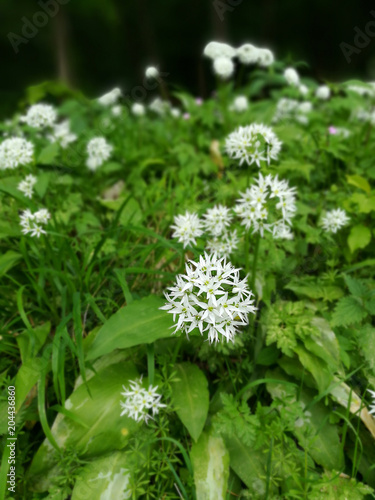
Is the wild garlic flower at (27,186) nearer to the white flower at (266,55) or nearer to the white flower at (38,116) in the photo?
the white flower at (38,116)

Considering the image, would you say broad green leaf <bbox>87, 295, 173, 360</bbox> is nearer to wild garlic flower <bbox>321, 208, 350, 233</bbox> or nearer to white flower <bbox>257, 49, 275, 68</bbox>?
wild garlic flower <bbox>321, 208, 350, 233</bbox>

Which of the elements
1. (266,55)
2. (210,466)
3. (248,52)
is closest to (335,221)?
(210,466)

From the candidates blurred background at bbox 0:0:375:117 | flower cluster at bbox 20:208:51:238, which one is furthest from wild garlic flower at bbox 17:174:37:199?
blurred background at bbox 0:0:375:117

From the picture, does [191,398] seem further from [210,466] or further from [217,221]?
[217,221]

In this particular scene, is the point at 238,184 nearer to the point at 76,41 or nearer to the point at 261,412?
the point at 261,412

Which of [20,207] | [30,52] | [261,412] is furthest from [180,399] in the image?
[30,52]

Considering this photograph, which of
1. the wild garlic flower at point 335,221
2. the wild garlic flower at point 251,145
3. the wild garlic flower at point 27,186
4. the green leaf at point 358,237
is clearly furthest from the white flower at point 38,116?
the green leaf at point 358,237

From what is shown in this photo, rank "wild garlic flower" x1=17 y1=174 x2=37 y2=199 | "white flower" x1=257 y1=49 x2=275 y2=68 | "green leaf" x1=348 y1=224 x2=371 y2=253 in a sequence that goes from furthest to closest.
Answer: "white flower" x1=257 y1=49 x2=275 y2=68, "wild garlic flower" x1=17 y1=174 x2=37 y2=199, "green leaf" x1=348 y1=224 x2=371 y2=253
